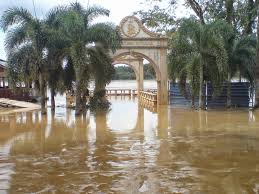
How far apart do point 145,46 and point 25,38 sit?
34.3 ft

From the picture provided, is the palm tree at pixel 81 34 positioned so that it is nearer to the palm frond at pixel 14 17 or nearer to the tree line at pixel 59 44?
the tree line at pixel 59 44

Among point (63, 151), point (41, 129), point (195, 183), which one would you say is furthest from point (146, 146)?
point (41, 129)

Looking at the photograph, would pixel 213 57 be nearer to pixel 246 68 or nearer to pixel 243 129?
pixel 246 68

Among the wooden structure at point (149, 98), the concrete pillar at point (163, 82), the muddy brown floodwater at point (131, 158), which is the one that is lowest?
the muddy brown floodwater at point (131, 158)

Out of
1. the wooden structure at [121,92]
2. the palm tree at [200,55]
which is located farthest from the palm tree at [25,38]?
the wooden structure at [121,92]

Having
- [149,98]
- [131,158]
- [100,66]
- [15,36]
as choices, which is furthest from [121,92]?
[131,158]

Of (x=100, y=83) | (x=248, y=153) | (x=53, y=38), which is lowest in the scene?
(x=248, y=153)

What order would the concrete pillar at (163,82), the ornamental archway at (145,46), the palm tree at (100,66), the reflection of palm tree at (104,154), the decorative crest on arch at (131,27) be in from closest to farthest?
the reflection of palm tree at (104,154) < the palm tree at (100,66) < the decorative crest on arch at (131,27) < the ornamental archway at (145,46) < the concrete pillar at (163,82)

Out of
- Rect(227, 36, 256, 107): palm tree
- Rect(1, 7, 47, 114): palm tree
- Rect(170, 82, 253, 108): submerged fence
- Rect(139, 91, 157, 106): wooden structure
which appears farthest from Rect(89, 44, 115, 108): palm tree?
Rect(139, 91, 157, 106): wooden structure

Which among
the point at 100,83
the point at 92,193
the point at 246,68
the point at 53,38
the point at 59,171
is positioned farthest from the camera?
the point at 246,68

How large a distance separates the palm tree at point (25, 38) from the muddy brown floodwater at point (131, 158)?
18.6ft

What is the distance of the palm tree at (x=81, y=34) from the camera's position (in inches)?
823

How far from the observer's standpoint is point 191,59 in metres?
23.8

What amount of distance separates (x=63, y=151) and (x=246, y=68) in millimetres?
16566
